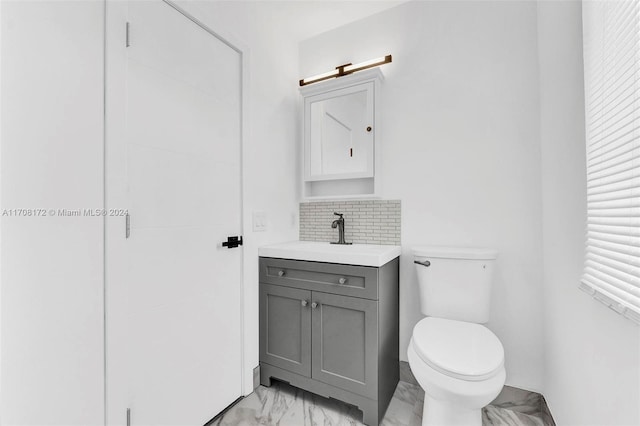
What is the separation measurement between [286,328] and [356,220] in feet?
2.70

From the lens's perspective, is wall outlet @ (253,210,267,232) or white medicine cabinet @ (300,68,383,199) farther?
white medicine cabinet @ (300,68,383,199)

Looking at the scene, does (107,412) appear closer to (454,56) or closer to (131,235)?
(131,235)

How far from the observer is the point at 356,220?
6.53 feet

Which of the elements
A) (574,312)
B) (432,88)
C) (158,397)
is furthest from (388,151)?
(158,397)

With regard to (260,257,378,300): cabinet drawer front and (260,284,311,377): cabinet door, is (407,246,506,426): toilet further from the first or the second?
(260,284,311,377): cabinet door

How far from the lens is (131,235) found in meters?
1.13

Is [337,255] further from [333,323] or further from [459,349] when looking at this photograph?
[459,349]

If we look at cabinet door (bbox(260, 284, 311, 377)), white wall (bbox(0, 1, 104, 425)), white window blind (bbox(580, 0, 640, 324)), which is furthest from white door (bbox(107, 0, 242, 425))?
white window blind (bbox(580, 0, 640, 324))

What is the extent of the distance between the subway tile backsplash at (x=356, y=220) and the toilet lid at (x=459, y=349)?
2.00 ft

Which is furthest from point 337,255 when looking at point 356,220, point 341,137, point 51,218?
point 51,218

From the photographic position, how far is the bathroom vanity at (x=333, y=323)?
1439 millimetres

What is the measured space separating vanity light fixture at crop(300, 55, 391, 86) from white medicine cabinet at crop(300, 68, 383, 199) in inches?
4.3

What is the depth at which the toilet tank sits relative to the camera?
150 cm

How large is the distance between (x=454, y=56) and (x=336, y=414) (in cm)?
214
